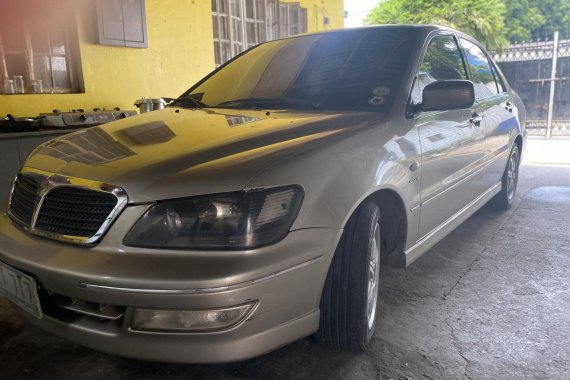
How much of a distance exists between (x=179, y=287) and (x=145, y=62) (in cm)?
474

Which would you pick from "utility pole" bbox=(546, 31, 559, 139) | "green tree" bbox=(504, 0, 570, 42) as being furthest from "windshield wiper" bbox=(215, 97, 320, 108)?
"green tree" bbox=(504, 0, 570, 42)

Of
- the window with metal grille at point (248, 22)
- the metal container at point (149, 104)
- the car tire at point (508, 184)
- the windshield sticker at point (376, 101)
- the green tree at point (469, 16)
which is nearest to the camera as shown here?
the windshield sticker at point (376, 101)

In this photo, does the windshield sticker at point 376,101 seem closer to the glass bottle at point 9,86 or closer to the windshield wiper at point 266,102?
the windshield wiper at point 266,102

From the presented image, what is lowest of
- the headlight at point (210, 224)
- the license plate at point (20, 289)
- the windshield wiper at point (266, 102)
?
the license plate at point (20, 289)

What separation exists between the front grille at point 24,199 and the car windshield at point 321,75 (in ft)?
3.82

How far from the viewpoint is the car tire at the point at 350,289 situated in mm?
2000

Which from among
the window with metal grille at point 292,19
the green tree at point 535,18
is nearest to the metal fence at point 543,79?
the window with metal grille at point 292,19

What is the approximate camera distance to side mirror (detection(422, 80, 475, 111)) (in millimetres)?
2449

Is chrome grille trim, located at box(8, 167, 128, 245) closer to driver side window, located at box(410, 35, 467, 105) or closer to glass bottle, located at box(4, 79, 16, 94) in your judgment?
driver side window, located at box(410, 35, 467, 105)

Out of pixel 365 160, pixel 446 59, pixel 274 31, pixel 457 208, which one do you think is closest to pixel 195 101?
pixel 365 160

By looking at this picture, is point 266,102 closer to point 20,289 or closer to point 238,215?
point 238,215

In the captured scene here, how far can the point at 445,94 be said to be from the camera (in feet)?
8.03

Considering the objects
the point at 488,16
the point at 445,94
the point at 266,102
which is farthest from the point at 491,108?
the point at 488,16

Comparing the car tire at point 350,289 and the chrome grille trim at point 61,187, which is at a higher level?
the chrome grille trim at point 61,187
